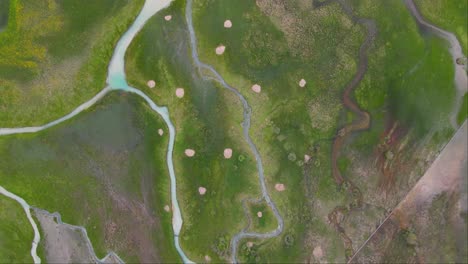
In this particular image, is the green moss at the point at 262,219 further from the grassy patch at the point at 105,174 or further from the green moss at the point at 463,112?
the green moss at the point at 463,112

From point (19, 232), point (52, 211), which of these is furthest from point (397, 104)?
point (19, 232)

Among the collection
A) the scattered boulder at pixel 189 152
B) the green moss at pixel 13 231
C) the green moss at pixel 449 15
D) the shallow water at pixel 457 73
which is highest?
the green moss at pixel 449 15

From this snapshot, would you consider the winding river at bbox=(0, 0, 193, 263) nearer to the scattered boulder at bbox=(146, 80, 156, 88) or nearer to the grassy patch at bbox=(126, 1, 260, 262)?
the grassy patch at bbox=(126, 1, 260, 262)

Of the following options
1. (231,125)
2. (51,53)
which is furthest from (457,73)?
(51,53)

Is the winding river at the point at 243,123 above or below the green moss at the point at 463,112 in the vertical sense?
below

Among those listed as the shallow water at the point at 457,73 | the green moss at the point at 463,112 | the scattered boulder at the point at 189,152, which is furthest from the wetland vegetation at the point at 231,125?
the green moss at the point at 463,112

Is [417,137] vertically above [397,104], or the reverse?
[397,104]

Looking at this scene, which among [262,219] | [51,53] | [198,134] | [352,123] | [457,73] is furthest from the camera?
[457,73]

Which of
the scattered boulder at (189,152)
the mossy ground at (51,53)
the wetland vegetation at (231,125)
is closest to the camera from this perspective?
the mossy ground at (51,53)

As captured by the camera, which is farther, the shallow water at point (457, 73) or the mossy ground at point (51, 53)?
the shallow water at point (457, 73)

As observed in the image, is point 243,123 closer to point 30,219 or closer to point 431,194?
point 431,194

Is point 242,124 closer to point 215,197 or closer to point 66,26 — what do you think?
point 215,197
